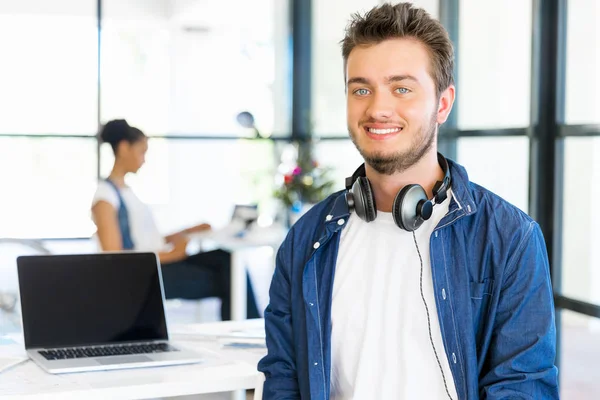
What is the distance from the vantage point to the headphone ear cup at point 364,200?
1.73 metres

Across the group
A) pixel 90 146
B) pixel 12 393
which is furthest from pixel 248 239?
pixel 12 393

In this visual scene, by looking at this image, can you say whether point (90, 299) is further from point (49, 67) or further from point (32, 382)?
point (49, 67)

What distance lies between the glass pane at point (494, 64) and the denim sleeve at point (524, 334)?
246 centimetres

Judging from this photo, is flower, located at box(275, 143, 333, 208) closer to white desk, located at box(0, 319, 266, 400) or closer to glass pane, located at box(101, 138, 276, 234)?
glass pane, located at box(101, 138, 276, 234)

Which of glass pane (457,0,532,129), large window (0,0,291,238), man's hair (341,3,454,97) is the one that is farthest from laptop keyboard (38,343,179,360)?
Answer: large window (0,0,291,238)

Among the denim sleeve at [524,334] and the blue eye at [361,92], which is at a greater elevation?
the blue eye at [361,92]

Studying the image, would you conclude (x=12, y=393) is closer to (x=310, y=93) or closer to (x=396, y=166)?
(x=396, y=166)

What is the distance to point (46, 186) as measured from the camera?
6.06m

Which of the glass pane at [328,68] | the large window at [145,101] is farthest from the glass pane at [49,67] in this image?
the glass pane at [328,68]

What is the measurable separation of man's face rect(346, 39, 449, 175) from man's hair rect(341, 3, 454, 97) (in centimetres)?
1

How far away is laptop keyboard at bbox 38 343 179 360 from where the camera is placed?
2.20 m

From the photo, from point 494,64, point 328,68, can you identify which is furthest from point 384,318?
point 328,68

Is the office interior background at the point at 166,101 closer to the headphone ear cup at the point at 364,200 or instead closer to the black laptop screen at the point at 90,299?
the black laptop screen at the point at 90,299

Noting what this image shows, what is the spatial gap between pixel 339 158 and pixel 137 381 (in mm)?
4170
